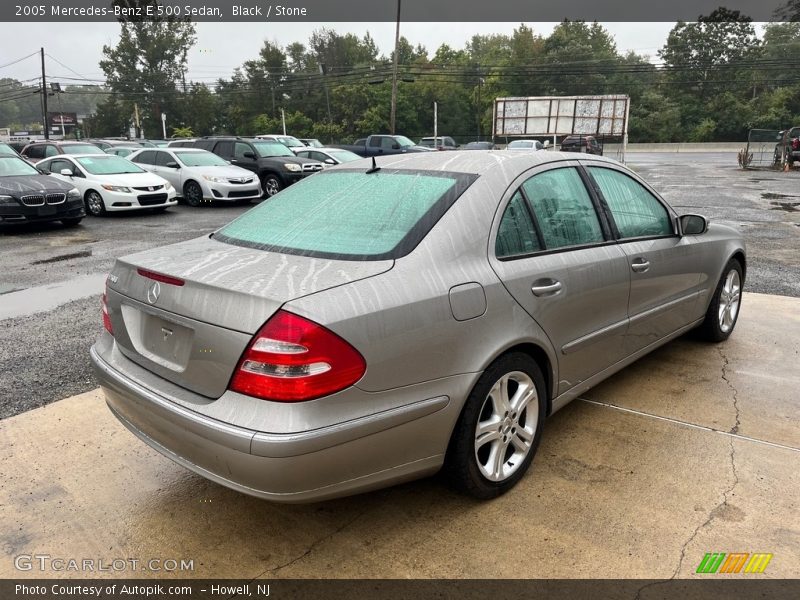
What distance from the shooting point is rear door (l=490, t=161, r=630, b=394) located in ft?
8.98

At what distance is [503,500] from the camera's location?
8.95ft

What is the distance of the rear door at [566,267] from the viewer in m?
2.74

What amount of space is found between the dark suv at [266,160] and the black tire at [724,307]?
39.5 ft

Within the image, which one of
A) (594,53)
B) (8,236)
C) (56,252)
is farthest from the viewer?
(594,53)

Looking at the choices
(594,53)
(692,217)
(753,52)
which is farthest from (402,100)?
(692,217)

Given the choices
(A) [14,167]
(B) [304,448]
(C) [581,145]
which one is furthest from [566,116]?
(B) [304,448]

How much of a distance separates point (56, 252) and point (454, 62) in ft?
236

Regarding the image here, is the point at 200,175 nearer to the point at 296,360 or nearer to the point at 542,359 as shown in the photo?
the point at 542,359

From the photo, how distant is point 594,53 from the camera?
7238 cm

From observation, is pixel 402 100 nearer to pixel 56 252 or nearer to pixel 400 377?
pixel 56 252

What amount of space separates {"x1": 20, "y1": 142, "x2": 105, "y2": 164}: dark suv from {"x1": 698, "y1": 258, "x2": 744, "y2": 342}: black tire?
1664 cm

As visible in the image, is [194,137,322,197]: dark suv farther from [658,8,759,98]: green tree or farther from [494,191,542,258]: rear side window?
[658,8,759,98]: green tree

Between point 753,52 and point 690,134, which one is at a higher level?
point 753,52

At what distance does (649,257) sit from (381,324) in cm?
218
